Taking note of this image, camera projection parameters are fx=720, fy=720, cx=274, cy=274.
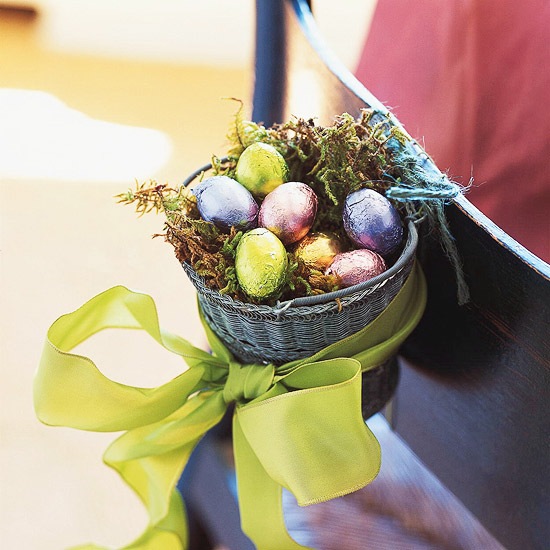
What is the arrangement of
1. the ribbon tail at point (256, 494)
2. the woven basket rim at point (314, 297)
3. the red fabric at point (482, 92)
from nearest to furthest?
the woven basket rim at point (314, 297) < the ribbon tail at point (256, 494) < the red fabric at point (482, 92)

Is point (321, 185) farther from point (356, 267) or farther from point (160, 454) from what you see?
point (160, 454)

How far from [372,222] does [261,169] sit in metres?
0.08

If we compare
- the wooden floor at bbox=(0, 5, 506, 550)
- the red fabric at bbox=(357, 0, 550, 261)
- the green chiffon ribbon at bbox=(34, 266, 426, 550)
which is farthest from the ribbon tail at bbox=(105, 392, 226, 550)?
the red fabric at bbox=(357, 0, 550, 261)

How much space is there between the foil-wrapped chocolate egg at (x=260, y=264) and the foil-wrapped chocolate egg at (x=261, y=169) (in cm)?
5

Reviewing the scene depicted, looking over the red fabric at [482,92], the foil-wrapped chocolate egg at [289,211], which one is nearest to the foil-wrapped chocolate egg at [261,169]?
the foil-wrapped chocolate egg at [289,211]

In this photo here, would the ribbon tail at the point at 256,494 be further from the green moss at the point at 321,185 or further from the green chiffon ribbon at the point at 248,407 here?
the green moss at the point at 321,185

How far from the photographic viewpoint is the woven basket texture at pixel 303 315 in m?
0.42

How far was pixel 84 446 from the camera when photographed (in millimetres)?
962

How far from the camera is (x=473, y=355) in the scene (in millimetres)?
502

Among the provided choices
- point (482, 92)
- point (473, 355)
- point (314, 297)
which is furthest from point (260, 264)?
point (482, 92)

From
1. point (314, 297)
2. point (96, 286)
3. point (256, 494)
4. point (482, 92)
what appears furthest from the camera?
point (96, 286)

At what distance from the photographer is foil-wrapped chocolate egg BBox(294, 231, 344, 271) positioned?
46cm

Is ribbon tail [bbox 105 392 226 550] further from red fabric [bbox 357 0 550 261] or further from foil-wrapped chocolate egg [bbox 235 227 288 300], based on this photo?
red fabric [bbox 357 0 550 261]

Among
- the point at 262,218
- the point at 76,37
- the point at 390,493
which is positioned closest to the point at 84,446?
the point at 390,493
